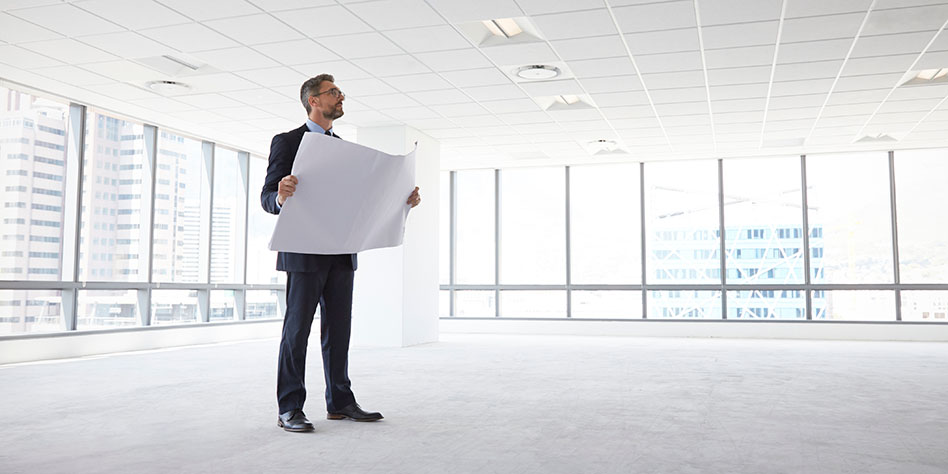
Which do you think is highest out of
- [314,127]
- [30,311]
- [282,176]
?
[314,127]

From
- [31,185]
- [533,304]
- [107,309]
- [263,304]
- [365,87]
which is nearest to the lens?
→ [365,87]

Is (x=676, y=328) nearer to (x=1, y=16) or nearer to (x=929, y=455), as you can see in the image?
(x=929, y=455)

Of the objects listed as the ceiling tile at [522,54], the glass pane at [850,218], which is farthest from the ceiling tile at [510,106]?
the glass pane at [850,218]

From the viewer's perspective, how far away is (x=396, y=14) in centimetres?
561

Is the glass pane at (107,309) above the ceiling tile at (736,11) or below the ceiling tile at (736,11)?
below

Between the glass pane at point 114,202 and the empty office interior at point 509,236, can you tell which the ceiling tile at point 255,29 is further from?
the glass pane at point 114,202

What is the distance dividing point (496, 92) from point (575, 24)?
2.10 m

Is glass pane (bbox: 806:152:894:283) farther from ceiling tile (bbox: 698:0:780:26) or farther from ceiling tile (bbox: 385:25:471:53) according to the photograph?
ceiling tile (bbox: 385:25:471:53)

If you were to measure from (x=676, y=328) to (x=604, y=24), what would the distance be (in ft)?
23.0

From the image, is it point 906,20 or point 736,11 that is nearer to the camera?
point 736,11

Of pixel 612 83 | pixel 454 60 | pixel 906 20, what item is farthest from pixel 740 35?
pixel 454 60

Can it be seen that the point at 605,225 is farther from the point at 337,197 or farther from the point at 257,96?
the point at 337,197

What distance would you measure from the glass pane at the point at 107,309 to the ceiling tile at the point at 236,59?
137 inches

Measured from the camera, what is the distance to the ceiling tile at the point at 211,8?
5359mm
